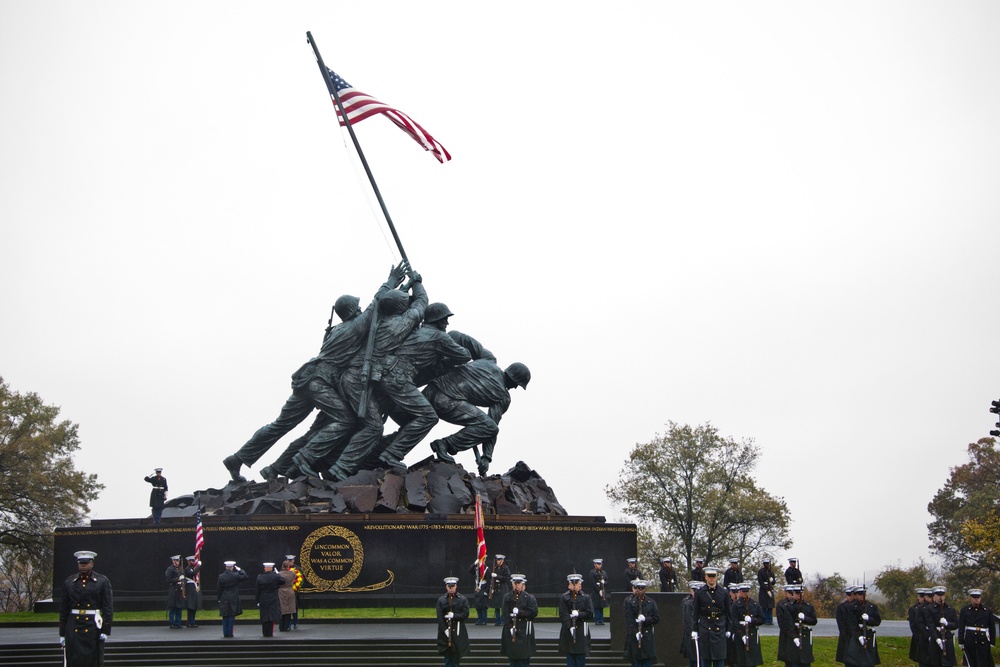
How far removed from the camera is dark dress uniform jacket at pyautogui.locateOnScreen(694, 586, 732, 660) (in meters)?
16.1

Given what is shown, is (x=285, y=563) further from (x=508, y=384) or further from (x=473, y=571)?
(x=508, y=384)

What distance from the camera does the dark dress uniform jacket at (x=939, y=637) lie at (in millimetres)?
16688

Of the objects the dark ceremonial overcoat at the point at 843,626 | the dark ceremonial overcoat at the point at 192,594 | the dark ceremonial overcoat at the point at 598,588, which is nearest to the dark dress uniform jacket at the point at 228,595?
the dark ceremonial overcoat at the point at 192,594

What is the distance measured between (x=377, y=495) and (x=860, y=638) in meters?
→ 13.4

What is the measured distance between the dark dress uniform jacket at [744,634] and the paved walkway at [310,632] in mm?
4636

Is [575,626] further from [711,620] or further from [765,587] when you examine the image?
[765,587]

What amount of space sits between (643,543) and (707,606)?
110 feet

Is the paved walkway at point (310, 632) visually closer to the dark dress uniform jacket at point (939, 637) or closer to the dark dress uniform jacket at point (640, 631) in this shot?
the dark dress uniform jacket at point (640, 631)

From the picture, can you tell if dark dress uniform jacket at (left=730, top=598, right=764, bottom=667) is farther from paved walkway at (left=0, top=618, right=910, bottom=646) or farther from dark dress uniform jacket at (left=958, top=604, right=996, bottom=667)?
paved walkway at (left=0, top=618, right=910, bottom=646)

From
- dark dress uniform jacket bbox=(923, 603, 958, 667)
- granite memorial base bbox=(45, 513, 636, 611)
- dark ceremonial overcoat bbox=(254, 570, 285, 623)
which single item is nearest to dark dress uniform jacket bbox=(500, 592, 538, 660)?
dark dress uniform jacket bbox=(923, 603, 958, 667)

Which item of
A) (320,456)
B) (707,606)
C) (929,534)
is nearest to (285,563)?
(320,456)

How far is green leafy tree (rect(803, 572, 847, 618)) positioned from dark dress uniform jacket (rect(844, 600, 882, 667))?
2132cm

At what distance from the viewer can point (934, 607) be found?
669 inches

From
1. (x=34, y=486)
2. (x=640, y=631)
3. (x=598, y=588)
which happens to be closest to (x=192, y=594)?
(x=598, y=588)
